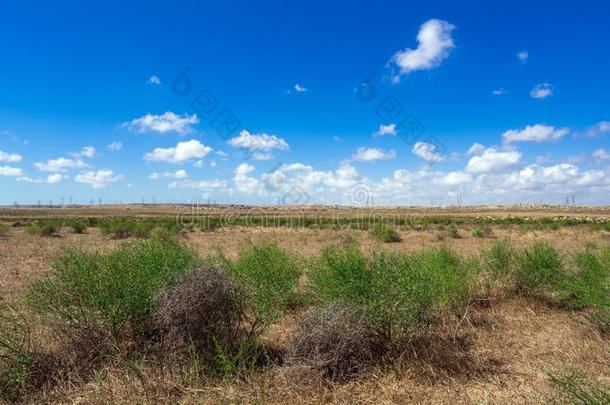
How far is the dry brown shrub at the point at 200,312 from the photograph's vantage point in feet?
16.9

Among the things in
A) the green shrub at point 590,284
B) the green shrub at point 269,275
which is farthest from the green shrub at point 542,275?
the green shrub at point 269,275

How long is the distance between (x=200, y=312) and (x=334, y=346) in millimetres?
1752

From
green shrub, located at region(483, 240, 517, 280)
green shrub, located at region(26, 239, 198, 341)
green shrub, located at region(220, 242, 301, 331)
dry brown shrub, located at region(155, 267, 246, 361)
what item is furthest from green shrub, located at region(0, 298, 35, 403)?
green shrub, located at region(483, 240, 517, 280)

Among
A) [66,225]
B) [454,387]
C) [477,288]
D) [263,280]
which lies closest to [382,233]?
[477,288]

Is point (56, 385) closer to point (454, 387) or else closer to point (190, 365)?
point (190, 365)

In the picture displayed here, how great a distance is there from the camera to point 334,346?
502cm

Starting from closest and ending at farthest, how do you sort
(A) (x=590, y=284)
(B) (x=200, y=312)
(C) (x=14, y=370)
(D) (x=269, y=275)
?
(C) (x=14, y=370), (B) (x=200, y=312), (A) (x=590, y=284), (D) (x=269, y=275)

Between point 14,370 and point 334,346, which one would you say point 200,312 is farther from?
point 14,370

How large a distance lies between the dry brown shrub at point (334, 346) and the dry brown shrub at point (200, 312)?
0.94 m

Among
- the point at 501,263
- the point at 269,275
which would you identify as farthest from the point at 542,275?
the point at 269,275

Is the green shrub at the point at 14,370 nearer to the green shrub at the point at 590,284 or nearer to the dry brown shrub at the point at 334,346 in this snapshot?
the dry brown shrub at the point at 334,346

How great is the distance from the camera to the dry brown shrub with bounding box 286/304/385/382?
195 inches

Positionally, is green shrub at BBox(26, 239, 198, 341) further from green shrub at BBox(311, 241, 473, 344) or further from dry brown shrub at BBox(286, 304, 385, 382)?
green shrub at BBox(311, 241, 473, 344)

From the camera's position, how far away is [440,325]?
654 cm
